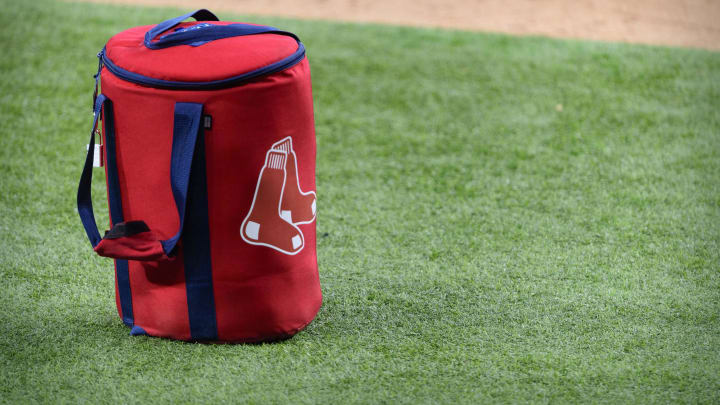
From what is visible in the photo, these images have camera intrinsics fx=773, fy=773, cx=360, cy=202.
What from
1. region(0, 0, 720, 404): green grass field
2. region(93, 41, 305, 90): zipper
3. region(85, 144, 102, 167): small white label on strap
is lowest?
region(0, 0, 720, 404): green grass field

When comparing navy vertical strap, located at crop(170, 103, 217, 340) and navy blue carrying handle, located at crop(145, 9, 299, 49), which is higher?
navy blue carrying handle, located at crop(145, 9, 299, 49)

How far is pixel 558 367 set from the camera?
7.91 feet

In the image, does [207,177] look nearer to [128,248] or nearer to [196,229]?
[196,229]

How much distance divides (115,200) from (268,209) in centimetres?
49

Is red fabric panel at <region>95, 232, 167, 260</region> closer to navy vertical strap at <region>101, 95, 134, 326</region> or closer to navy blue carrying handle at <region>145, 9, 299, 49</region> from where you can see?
navy vertical strap at <region>101, 95, 134, 326</region>

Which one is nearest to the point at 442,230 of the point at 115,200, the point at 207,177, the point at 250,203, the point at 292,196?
the point at 292,196

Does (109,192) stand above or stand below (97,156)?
below

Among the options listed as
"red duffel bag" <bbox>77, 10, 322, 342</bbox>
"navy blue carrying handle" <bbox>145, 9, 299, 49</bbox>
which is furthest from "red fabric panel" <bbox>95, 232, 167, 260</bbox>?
"navy blue carrying handle" <bbox>145, 9, 299, 49</bbox>

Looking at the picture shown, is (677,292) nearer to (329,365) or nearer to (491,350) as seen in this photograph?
(491,350)

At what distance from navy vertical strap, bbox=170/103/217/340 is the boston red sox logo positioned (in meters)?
0.14

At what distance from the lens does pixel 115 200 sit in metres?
2.42

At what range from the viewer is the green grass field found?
7.73 ft

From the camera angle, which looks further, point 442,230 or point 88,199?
point 442,230

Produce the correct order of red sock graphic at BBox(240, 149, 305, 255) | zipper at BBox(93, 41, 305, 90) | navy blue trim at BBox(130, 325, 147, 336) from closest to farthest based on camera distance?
zipper at BBox(93, 41, 305, 90) < red sock graphic at BBox(240, 149, 305, 255) < navy blue trim at BBox(130, 325, 147, 336)
